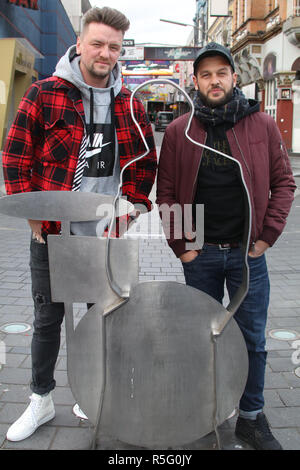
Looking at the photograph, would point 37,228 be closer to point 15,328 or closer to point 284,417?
point 284,417

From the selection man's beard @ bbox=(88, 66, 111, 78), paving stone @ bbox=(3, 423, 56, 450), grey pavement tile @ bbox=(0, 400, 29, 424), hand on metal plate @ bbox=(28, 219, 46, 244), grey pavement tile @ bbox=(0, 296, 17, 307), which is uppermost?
man's beard @ bbox=(88, 66, 111, 78)

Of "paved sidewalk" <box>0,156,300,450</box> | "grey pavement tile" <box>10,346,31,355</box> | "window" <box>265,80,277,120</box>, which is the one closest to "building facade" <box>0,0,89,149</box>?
"paved sidewalk" <box>0,156,300,450</box>

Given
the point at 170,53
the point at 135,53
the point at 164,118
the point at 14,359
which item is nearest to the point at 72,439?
the point at 14,359

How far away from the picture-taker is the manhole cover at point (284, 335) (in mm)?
3883

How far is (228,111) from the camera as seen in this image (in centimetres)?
233

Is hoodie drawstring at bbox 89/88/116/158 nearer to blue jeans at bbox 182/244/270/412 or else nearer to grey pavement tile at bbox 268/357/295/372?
blue jeans at bbox 182/244/270/412

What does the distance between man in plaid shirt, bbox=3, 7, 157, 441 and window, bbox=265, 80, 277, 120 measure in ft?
78.8

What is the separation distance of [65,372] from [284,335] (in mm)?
1713

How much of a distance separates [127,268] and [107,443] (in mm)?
999

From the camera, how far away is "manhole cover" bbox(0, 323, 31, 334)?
156 inches

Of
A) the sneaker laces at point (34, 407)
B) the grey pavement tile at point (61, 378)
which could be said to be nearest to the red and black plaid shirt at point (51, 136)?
the sneaker laces at point (34, 407)

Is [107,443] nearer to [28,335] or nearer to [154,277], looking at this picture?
[28,335]

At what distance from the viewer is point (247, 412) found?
101 inches

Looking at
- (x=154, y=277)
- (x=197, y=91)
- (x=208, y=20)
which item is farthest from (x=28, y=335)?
(x=208, y=20)
